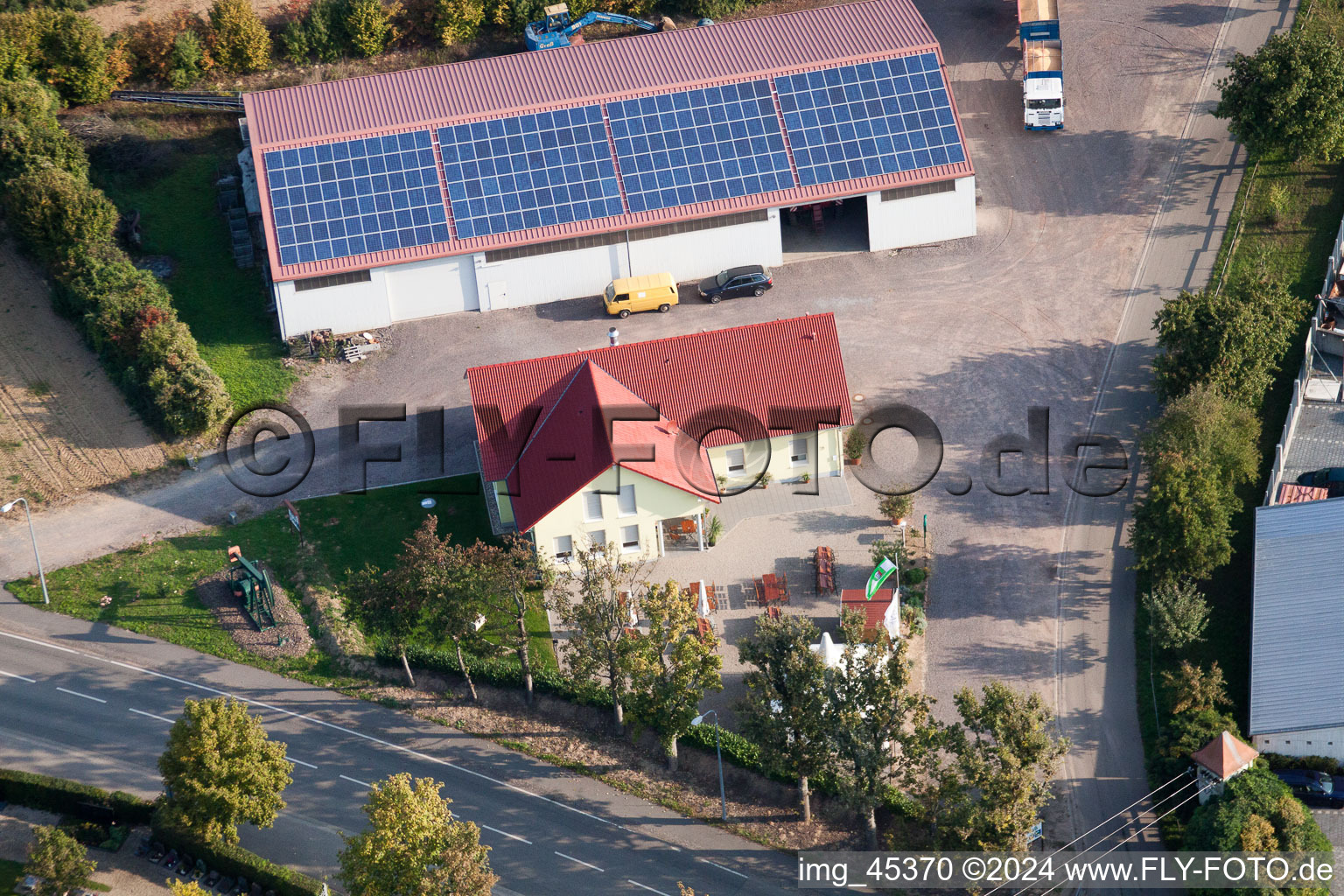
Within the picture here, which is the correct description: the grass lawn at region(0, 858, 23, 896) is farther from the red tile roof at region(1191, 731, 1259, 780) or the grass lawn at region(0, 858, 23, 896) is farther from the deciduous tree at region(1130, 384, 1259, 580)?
the deciduous tree at region(1130, 384, 1259, 580)

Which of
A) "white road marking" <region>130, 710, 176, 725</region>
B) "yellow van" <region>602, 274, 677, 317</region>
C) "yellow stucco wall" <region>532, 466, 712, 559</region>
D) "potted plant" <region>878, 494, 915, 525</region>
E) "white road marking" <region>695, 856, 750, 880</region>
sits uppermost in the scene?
"yellow van" <region>602, 274, 677, 317</region>

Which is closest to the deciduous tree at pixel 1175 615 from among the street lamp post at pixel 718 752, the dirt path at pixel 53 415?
the street lamp post at pixel 718 752

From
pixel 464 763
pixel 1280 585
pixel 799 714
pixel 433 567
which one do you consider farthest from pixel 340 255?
pixel 1280 585

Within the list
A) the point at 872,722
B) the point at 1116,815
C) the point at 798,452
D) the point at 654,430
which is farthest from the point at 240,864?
the point at 1116,815

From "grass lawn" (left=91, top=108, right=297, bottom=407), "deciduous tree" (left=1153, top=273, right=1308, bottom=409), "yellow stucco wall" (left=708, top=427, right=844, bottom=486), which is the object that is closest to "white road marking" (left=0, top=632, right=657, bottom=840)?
"grass lawn" (left=91, top=108, right=297, bottom=407)

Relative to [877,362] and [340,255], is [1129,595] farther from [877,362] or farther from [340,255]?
[340,255]
